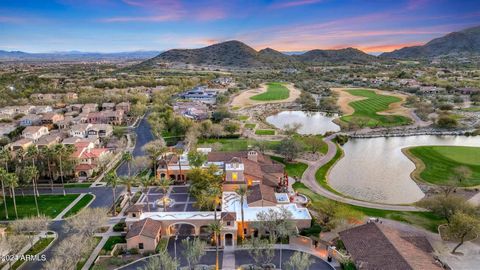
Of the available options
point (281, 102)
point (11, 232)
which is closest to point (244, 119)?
point (281, 102)

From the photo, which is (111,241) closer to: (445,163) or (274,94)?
(445,163)

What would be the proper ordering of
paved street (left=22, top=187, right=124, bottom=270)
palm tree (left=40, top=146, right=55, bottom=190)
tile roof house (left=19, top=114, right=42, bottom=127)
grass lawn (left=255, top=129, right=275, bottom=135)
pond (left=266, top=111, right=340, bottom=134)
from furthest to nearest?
pond (left=266, top=111, right=340, bottom=134) → tile roof house (left=19, top=114, right=42, bottom=127) → grass lawn (left=255, top=129, right=275, bottom=135) → palm tree (left=40, top=146, right=55, bottom=190) → paved street (left=22, top=187, right=124, bottom=270)

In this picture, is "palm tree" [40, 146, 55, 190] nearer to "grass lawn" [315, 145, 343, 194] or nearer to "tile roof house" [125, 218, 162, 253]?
"tile roof house" [125, 218, 162, 253]

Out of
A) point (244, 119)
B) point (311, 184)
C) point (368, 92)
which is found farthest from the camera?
point (368, 92)

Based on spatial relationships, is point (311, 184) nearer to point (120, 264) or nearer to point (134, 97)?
point (120, 264)

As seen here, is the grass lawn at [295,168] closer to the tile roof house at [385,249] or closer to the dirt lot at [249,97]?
the tile roof house at [385,249]

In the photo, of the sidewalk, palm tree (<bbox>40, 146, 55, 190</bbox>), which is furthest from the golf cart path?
palm tree (<bbox>40, 146, 55, 190</bbox>)

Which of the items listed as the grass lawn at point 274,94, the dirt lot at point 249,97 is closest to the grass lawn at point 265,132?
the dirt lot at point 249,97
